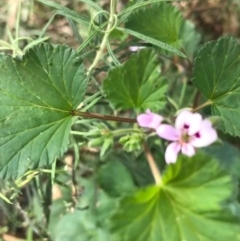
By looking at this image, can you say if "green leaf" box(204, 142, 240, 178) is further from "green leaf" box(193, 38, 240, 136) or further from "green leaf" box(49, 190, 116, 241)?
"green leaf" box(193, 38, 240, 136)

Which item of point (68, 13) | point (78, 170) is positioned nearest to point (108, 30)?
point (68, 13)

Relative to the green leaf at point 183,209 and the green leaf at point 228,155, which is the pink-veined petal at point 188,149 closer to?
the green leaf at point 183,209

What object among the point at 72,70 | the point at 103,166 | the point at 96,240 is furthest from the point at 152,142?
the point at 72,70

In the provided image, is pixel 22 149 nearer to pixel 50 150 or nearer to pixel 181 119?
pixel 50 150

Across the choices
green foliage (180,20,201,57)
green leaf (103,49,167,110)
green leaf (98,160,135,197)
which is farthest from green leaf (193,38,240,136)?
green foliage (180,20,201,57)

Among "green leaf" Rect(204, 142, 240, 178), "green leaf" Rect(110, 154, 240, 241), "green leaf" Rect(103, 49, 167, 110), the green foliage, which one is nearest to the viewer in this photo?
"green leaf" Rect(110, 154, 240, 241)
